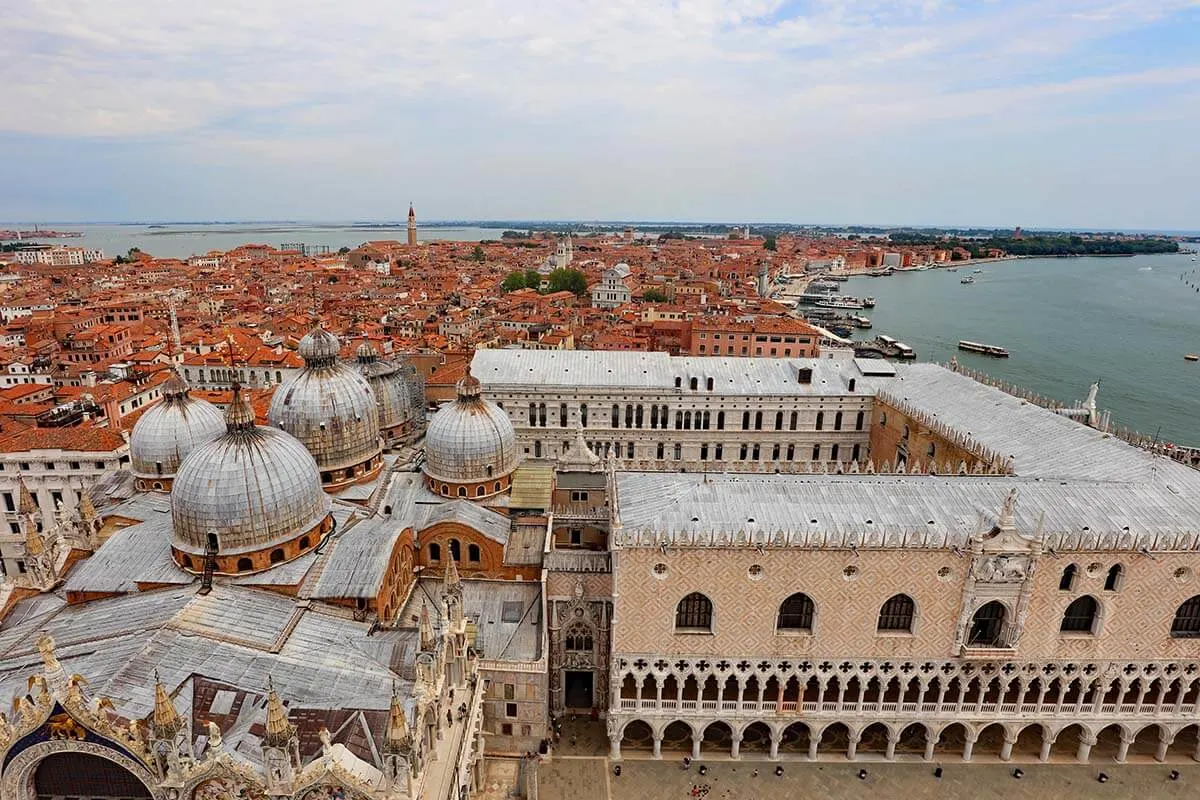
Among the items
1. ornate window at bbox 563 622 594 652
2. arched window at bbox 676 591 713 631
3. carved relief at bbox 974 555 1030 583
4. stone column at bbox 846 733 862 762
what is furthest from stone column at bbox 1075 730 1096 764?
ornate window at bbox 563 622 594 652

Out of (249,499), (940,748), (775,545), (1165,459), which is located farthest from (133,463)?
(1165,459)

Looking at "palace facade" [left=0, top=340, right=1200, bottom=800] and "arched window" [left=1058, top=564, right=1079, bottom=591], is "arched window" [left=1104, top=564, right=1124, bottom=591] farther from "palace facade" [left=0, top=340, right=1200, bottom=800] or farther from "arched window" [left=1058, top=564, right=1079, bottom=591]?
"arched window" [left=1058, top=564, right=1079, bottom=591]

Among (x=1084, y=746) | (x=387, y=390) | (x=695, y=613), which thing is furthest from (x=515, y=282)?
(x=1084, y=746)

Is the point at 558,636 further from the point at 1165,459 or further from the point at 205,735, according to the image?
the point at 1165,459

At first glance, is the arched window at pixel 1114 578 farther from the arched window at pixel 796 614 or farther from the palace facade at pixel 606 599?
the arched window at pixel 796 614

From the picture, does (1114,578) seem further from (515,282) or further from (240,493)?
(515,282)

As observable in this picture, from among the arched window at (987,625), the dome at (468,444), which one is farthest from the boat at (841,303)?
the dome at (468,444)
